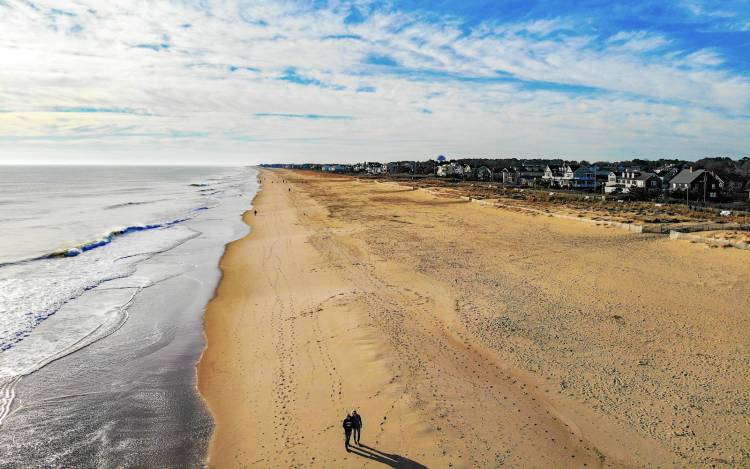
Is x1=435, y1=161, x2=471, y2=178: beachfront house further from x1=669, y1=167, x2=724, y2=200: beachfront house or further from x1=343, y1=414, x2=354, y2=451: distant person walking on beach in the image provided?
x1=343, y1=414, x2=354, y2=451: distant person walking on beach

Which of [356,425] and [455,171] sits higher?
[455,171]

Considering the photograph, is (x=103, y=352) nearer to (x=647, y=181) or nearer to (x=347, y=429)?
(x=347, y=429)

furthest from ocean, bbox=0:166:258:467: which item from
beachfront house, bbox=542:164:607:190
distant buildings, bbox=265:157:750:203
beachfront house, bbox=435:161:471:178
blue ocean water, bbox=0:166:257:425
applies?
beachfront house, bbox=435:161:471:178

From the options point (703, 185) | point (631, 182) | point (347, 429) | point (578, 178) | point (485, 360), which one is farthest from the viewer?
point (578, 178)

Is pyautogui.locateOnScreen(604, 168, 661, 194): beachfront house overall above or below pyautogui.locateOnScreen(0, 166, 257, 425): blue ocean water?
above

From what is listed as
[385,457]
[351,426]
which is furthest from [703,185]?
[351,426]

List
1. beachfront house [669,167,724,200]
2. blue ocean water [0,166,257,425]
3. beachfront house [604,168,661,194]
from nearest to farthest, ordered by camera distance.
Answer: blue ocean water [0,166,257,425] < beachfront house [669,167,724,200] < beachfront house [604,168,661,194]

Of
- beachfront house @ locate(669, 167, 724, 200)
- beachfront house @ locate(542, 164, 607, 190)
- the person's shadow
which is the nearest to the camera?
the person's shadow
